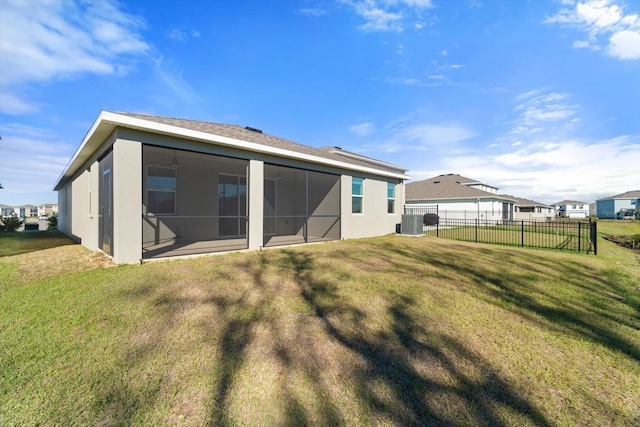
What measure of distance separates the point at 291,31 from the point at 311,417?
1280 cm

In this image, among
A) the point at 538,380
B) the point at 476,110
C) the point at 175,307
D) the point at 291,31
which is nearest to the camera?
the point at 538,380

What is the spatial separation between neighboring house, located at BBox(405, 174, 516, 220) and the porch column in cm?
1572

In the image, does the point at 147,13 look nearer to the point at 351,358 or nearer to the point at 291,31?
the point at 291,31

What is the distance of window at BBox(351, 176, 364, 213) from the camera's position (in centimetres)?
1148

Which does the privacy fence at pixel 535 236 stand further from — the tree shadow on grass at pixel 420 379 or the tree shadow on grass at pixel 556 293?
the tree shadow on grass at pixel 420 379

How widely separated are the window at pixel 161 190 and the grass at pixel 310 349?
163 inches

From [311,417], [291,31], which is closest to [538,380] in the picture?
[311,417]

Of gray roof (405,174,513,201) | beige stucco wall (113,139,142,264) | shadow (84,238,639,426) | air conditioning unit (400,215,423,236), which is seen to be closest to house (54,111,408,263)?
beige stucco wall (113,139,142,264)

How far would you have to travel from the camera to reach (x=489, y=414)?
2.11 m

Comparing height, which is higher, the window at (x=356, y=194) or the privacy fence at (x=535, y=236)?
the window at (x=356, y=194)

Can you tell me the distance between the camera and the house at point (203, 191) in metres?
5.81

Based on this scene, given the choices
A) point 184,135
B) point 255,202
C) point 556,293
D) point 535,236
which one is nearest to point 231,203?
point 255,202

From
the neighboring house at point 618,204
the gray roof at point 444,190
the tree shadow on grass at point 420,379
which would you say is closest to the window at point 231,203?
the tree shadow on grass at point 420,379

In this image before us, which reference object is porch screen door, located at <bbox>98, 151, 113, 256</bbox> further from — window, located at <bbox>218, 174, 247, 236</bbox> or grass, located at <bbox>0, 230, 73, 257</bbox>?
window, located at <bbox>218, 174, 247, 236</bbox>
